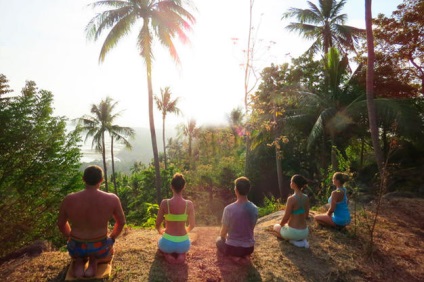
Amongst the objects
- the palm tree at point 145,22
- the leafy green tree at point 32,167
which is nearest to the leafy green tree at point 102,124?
the palm tree at point 145,22

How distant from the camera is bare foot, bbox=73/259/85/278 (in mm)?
3361

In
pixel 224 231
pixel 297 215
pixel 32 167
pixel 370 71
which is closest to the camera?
pixel 224 231

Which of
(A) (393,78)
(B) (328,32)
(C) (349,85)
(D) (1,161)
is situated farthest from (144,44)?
(B) (328,32)

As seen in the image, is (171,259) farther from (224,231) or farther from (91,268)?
(91,268)

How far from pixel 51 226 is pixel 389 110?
13667 mm

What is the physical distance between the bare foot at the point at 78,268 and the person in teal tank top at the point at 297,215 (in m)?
3.30

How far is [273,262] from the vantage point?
4434 mm

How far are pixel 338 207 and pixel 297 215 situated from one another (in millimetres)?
1359

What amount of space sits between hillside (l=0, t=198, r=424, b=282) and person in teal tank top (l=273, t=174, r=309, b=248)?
18cm

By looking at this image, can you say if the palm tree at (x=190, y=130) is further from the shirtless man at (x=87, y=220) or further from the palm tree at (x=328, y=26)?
the shirtless man at (x=87, y=220)

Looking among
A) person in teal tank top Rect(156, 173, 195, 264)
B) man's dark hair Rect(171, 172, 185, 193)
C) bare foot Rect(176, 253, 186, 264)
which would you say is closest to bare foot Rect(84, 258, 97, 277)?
person in teal tank top Rect(156, 173, 195, 264)

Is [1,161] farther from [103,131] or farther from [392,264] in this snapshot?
[103,131]

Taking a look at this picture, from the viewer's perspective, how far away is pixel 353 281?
4.09 metres

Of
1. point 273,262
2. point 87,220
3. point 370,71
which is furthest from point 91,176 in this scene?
point 370,71
